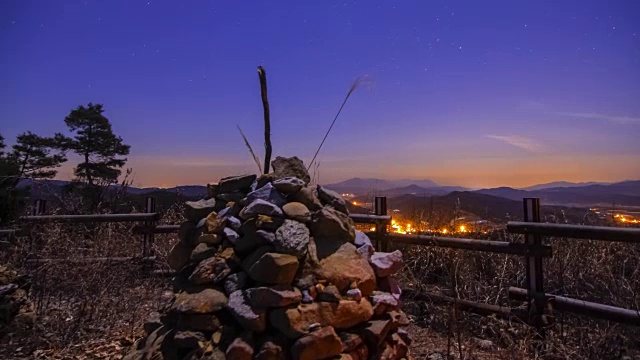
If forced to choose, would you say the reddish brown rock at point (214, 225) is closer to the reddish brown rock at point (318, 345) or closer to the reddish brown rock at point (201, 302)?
the reddish brown rock at point (201, 302)

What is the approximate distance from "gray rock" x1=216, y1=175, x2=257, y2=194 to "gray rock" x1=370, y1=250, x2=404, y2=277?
1.48 m

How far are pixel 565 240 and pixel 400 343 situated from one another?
388 centimetres

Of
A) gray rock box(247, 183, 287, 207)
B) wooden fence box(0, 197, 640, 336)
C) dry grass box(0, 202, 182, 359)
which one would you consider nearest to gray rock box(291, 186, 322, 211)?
gray rock box(247, 183, 287, 207)

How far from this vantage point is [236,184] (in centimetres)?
419

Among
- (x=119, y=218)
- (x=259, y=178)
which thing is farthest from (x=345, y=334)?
(x=119, y=218)

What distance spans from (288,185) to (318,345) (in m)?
1.45

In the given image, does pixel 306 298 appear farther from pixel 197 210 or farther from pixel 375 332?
pixel 197 210

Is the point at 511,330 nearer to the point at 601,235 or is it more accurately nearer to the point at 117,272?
the point at 601,235

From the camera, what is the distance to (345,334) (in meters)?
3.26

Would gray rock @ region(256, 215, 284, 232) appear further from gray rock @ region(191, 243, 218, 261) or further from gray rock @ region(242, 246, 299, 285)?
gray rock @ region(191, 243, 218, 261)

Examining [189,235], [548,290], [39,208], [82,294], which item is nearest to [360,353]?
[189,235]

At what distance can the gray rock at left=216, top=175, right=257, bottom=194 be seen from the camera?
419 cm

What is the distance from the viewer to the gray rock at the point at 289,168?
4078mm

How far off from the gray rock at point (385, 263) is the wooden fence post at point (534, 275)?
199cm
